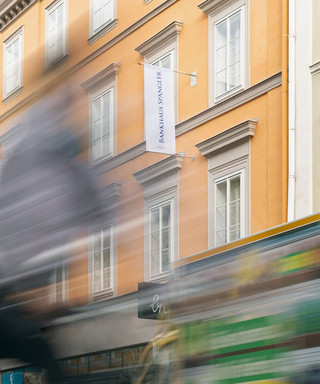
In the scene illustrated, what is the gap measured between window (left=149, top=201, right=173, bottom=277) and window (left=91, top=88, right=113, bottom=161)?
0.31 feet

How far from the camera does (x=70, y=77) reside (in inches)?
48.9

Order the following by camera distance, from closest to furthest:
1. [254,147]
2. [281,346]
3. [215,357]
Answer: [281,346] < [215,357] < [254,147]

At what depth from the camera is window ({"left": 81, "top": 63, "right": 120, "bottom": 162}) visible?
1.21 metres

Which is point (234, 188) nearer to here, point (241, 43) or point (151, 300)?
point (241, 43)

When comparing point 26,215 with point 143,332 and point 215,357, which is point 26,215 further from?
point 215,357

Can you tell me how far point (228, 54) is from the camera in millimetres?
9844

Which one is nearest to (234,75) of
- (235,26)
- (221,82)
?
(221,82)

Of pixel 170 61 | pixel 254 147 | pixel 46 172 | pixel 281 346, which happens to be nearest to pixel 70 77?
pixel 46 172

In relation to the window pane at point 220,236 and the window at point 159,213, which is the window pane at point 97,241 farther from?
the window pane at point 220,236

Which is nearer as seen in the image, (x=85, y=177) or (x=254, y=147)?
(x=85, y=177)

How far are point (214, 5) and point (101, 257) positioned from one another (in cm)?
913

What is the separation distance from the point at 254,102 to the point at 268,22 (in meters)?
0.76

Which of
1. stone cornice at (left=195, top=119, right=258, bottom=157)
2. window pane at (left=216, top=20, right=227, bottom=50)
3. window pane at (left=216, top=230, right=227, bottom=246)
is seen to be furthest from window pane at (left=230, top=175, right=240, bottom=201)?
window pane at (left=216, top=230, right=227, bottom=246)

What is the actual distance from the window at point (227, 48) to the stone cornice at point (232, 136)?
1.38 feet
